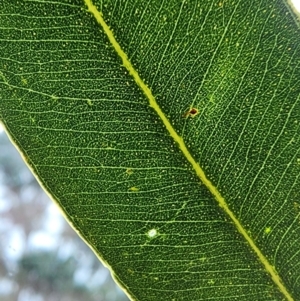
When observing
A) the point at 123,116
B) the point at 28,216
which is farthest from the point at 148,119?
the point at 28,216

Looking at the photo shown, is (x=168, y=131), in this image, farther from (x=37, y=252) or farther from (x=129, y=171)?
(x=37, y=252)

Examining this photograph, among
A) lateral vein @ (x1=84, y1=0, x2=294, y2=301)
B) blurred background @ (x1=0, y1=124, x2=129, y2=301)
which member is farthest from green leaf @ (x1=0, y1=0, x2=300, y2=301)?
blurred background @ (x1=0, y1=124, x2=129, y2=301)

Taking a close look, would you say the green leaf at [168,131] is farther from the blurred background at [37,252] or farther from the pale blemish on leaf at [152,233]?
the blurred background at [37,252]

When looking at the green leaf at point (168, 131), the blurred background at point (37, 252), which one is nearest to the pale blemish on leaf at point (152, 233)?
the green leaf at point (168, 131)

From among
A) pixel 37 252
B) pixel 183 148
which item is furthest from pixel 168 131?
pixel 37 252

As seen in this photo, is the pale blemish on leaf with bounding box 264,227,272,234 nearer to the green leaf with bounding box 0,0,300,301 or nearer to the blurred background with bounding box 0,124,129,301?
the green leaf with bounding box 0,0,300,301
